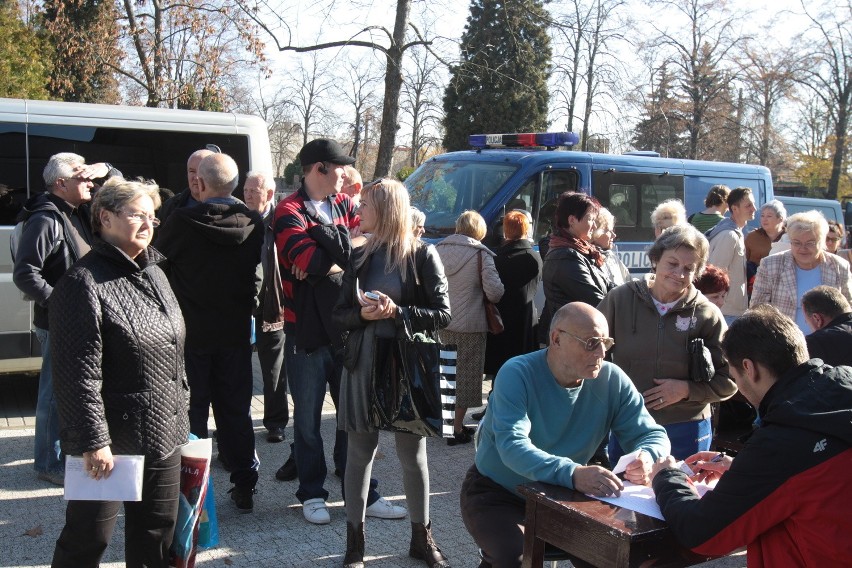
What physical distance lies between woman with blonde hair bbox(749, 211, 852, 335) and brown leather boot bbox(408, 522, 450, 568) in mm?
2875

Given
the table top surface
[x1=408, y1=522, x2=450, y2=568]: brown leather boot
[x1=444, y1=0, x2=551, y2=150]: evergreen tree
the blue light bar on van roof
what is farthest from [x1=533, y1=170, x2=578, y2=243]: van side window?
[x1=444, y1=0, x2=551, y2=150]: evergreen tree

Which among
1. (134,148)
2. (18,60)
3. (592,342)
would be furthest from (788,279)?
(18,60)

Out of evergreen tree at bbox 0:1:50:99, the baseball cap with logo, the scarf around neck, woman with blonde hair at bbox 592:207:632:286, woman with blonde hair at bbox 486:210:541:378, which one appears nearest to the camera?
the baseball cap with logo

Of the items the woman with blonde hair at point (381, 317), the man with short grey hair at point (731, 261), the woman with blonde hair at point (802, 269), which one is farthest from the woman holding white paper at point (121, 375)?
the man with short grey hair at point (731, 261)

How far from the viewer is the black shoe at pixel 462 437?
636 cm

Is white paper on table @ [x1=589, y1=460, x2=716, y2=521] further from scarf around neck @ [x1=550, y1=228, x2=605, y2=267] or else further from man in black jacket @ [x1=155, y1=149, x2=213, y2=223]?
man in black jacket @ [x1=155, y1=149, x2=213, y2=223]

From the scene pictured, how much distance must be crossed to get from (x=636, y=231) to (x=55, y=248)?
23.1 feet

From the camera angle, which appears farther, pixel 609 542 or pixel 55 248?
pixel 55 248

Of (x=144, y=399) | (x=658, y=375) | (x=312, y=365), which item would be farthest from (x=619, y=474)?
(x=312, y=365)

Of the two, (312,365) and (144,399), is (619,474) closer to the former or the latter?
(144,399)

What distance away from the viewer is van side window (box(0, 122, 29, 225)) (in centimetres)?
664

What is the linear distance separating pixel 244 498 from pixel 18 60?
1825 cm

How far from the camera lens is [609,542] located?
8.18ft

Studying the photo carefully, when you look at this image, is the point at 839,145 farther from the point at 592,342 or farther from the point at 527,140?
the point at 592,342
